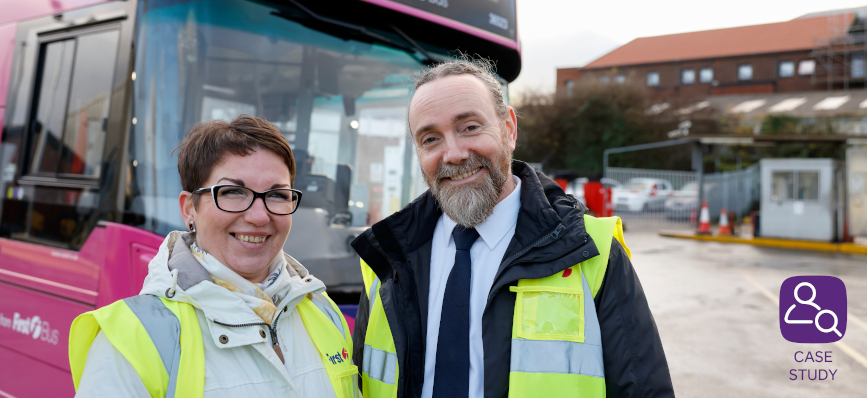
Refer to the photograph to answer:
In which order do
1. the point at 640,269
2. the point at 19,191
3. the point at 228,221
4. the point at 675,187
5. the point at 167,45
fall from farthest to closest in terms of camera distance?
the point at 675,187, the point at 640,269, the point at 19,191, the point at 167,45, the point at 228,221

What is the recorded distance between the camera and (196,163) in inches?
66.2

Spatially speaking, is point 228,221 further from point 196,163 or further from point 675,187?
point 675,187

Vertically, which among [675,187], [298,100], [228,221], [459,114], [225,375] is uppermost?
[675,187]

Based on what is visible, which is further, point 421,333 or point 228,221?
point 421,333

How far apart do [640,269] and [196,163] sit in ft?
34.1

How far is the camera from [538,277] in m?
1.76

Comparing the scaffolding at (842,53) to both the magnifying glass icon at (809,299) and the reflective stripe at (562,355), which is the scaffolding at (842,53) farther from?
the reflective stripe at (562,355)

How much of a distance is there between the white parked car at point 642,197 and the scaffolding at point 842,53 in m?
27.5

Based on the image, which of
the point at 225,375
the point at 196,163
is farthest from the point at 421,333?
the point at 196,163

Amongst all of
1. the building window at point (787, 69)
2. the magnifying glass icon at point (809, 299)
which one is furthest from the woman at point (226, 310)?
the building window at point (787, 69)

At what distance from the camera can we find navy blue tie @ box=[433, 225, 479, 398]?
182 centimetres

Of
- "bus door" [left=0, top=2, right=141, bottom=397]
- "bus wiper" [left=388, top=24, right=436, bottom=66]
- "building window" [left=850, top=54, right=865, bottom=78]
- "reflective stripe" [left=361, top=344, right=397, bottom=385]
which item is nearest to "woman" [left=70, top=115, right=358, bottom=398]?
"reflective stripe" [left=361, top=344, right=397, bottom=385]

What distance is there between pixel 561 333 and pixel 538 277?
7.3 inches

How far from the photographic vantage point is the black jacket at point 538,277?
173cm
